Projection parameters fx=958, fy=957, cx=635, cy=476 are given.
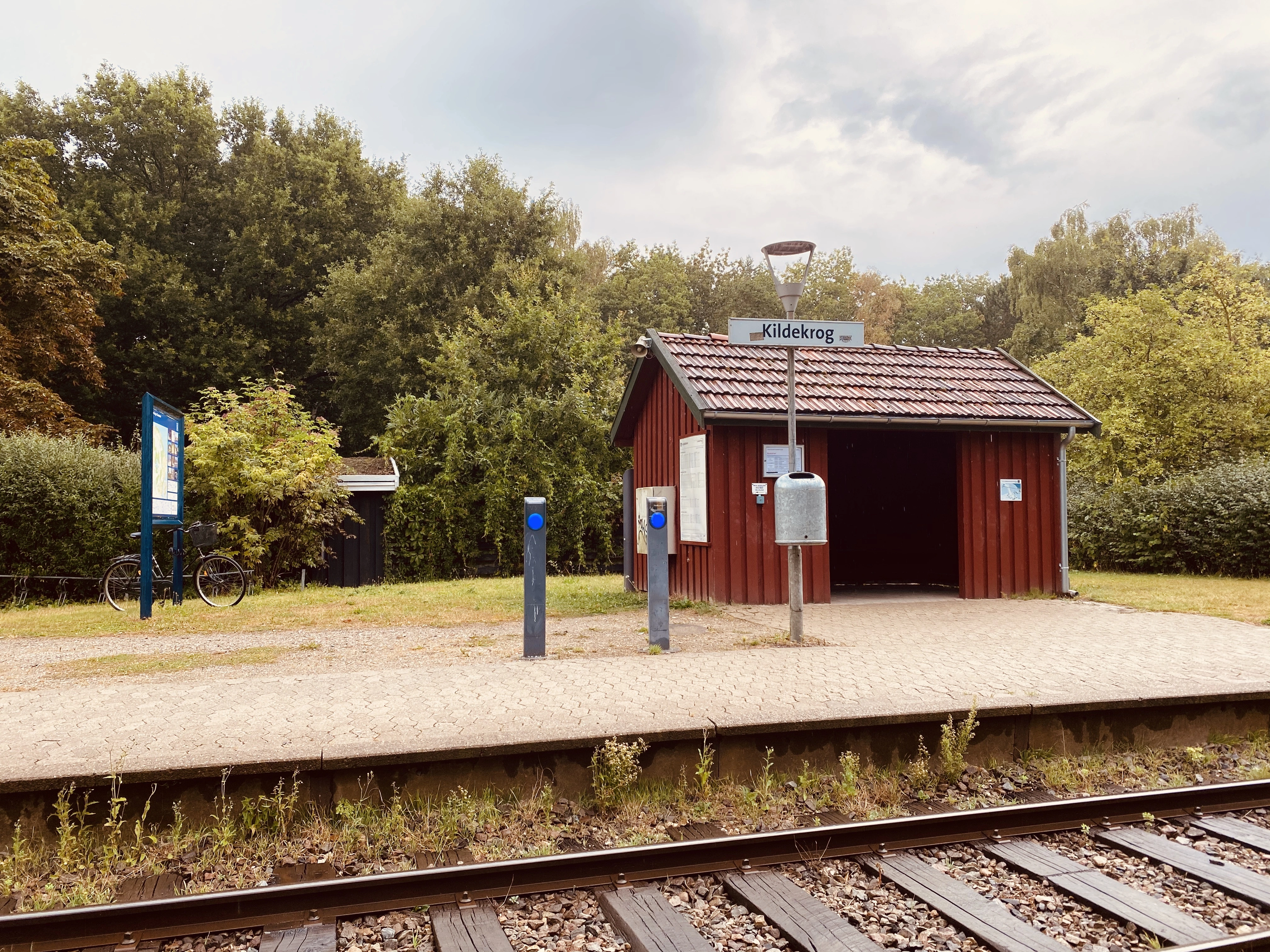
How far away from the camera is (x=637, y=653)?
8406 mm

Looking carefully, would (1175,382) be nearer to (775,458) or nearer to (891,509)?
(891,509)

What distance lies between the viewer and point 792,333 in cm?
901

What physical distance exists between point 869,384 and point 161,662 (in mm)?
9382

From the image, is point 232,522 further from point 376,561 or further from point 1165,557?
point 1165,557

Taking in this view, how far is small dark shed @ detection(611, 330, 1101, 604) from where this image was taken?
12.3m

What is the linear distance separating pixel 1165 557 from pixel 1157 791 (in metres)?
15.5

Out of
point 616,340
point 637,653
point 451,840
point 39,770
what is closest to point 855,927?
point 451,840

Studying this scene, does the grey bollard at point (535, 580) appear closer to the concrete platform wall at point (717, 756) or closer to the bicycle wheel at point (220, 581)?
the concrete platform wall at point (717, 756)

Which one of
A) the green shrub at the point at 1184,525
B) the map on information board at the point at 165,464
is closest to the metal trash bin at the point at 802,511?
the map on information board at the point at 165,464

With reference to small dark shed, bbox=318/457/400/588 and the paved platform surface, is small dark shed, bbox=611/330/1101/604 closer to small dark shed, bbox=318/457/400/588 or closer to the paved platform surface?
the paved platform surface

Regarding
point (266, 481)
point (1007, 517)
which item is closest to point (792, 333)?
point (1007, 517)

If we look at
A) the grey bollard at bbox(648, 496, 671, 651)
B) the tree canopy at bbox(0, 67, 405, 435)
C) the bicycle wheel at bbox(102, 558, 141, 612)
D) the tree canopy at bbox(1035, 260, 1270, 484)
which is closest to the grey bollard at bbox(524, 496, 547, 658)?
the grey bollard at bbox(648, 496, 671, 651)

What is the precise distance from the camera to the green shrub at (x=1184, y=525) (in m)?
17.4

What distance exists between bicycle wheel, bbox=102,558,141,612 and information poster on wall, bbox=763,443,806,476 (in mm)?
8613
